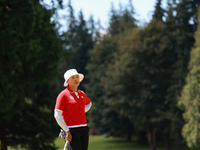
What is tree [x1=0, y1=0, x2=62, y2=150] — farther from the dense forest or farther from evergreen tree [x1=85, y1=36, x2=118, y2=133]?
evergreen tree [x1=85, y1=36, x2=118, y2=133]

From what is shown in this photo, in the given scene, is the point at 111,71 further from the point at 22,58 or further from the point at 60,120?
the point at 60,120

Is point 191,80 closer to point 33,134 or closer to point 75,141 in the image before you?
point 33,134

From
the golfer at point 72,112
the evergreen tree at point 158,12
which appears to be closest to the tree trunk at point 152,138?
the evergreen tree at point 158,12

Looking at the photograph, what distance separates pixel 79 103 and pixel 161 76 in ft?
97.9

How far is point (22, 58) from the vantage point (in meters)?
16.4

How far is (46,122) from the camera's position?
21.1m

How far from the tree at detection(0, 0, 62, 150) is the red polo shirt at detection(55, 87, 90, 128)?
1032cm

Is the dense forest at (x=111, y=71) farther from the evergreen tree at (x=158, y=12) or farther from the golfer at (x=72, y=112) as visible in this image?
the golfer at (x=72, y=112)

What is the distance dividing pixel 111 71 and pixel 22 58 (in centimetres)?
2375

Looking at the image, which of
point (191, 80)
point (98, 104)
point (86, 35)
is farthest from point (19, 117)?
point (86, 35)

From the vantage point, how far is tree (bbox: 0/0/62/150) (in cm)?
1584

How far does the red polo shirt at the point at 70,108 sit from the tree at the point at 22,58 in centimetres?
1032

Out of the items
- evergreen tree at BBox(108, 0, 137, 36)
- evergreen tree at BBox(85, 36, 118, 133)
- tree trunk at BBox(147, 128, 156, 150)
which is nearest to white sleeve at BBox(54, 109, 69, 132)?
tree trunk at BBox(147, 128, 156, 150)

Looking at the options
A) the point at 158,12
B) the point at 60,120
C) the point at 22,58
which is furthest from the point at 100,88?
the point at 60,120
